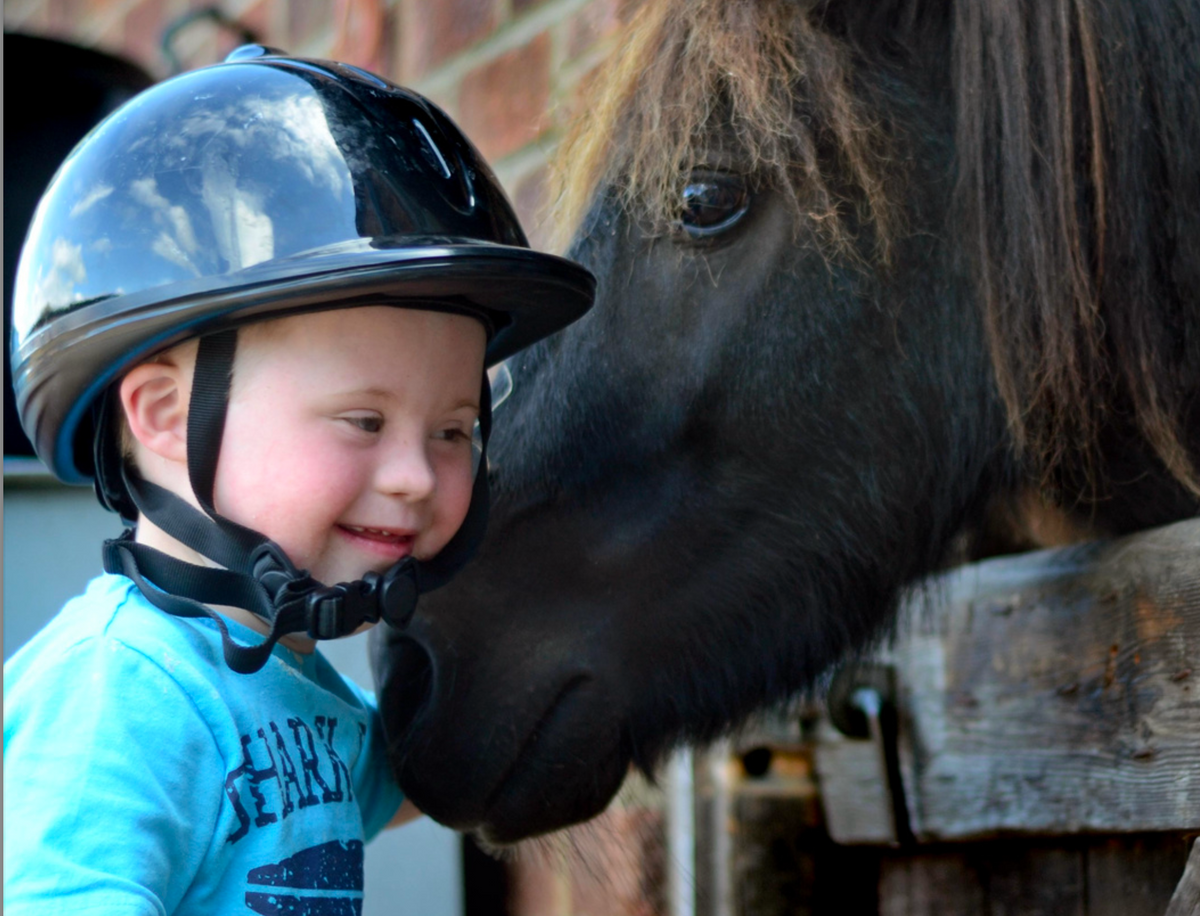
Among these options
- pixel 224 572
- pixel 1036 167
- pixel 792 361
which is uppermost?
pixel 1036 167

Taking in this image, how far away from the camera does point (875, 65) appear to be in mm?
1195

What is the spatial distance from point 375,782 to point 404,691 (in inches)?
3.5

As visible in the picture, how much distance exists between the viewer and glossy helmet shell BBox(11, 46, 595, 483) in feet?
3.04

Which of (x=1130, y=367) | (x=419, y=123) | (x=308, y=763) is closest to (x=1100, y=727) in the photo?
(x=1130, y=367)

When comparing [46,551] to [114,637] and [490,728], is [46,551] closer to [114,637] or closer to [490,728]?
[490,728]

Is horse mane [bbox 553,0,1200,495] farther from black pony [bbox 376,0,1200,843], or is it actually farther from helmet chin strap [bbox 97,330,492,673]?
helmet chin strap [bbox 97,330,492,673]

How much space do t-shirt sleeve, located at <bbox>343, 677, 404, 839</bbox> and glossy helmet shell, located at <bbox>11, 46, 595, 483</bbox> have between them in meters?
0.38

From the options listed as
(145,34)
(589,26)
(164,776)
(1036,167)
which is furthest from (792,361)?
(145,34)

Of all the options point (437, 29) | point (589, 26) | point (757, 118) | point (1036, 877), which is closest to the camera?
point (757, 118)

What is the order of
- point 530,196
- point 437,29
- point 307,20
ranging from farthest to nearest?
point 307,20 < point 437,29 < point 530,196

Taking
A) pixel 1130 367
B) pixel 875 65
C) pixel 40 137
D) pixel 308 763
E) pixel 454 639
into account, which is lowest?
pixel 308 763

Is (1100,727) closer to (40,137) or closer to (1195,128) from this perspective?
(1195,128)

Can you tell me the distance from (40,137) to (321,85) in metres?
2.41

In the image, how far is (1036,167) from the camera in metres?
1.11
